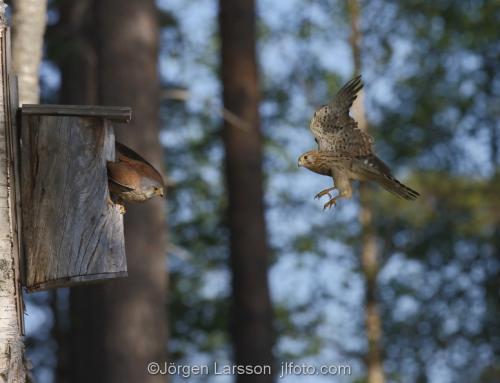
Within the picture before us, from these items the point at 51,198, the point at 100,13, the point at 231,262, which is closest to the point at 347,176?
the point at 51,198

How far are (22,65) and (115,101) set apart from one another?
124 inches

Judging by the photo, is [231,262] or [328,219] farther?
[328,219]

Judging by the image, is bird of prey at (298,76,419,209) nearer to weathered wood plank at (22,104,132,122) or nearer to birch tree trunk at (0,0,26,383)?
weathered wood plank at (22,104,132,122)

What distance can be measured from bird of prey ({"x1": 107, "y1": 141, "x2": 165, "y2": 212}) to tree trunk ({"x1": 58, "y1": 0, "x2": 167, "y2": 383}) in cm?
419

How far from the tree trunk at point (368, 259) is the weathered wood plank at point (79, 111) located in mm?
10285

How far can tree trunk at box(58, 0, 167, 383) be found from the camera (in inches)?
305

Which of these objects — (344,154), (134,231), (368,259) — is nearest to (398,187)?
(344,154)

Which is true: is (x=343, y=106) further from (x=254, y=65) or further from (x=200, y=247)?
(x=200, y=247)

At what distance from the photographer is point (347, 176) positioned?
305 cm

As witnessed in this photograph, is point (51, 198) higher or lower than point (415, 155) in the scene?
lower

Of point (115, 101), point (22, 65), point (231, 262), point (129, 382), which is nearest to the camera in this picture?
point (22, 65)

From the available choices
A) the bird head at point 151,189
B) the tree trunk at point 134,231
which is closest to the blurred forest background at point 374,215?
the tree trunk at point 134,231

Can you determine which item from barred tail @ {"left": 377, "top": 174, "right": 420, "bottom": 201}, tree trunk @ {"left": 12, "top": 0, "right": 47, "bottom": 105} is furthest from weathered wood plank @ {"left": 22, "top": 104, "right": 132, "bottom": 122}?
tree trunk @ {"left": 12, "top": 0, "right": 47, "bottom": 105}

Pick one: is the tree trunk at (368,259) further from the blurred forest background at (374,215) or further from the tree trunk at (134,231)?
the tree trunk at (134,231)
